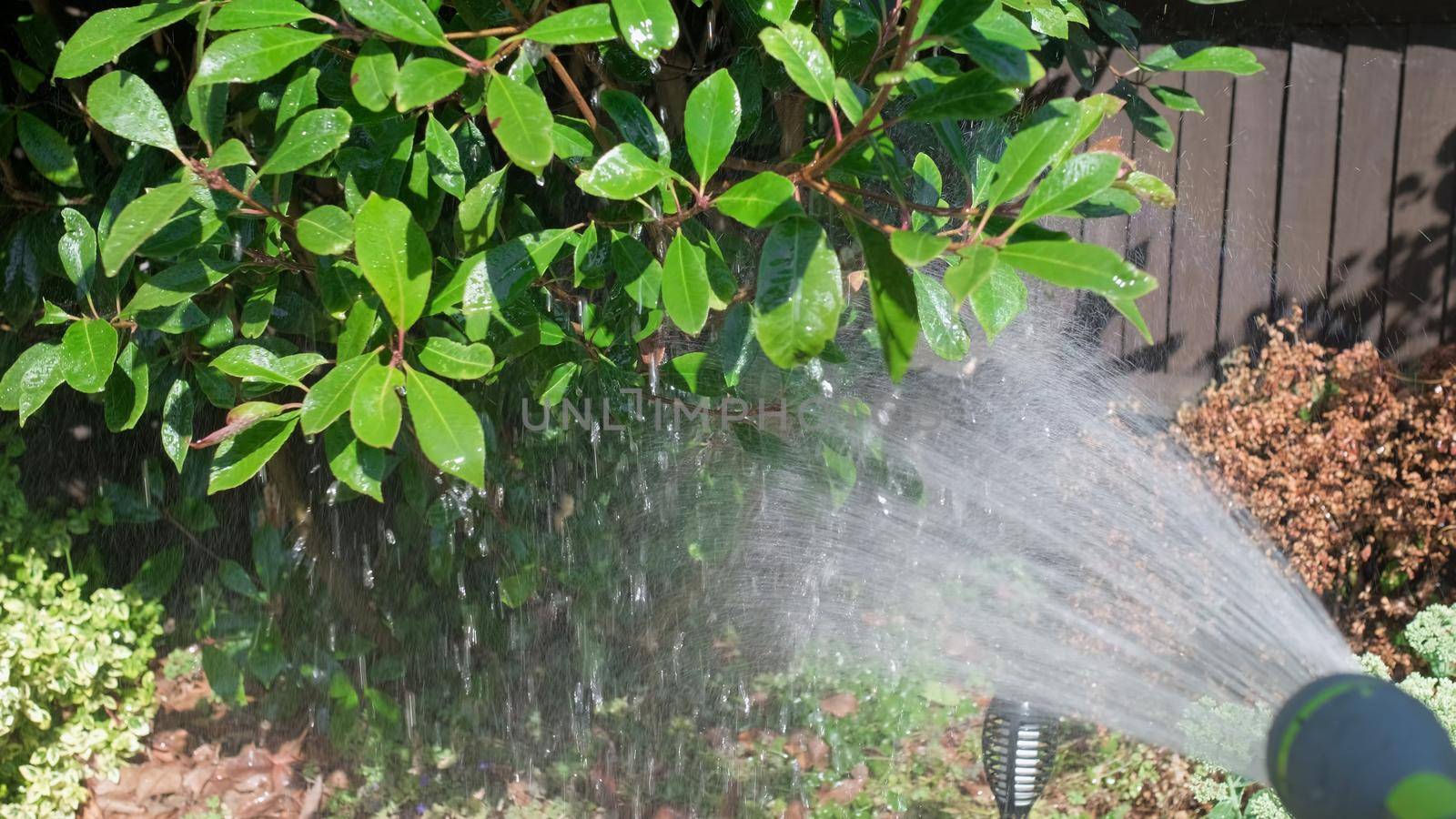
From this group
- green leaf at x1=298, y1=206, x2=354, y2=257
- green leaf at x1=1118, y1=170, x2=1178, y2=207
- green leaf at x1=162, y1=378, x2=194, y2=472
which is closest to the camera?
green leaf at x1=1118, y1=170, x2=1178, y2=207

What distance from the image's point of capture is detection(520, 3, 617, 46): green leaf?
1186 mm

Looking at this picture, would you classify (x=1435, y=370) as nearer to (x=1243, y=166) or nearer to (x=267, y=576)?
(x=1243, y=166)

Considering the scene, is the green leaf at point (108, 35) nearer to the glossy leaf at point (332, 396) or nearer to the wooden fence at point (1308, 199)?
the glossy leaf at point (332, 396)

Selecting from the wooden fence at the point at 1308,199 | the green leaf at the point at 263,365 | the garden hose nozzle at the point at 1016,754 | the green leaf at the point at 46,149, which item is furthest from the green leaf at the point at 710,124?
the wooden fence at the point at 1308,199

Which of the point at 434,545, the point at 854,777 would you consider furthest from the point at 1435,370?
the point at 434,545

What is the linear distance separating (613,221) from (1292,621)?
109 inches

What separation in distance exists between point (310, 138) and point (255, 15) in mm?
139

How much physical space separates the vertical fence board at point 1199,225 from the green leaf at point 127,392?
3.37 m

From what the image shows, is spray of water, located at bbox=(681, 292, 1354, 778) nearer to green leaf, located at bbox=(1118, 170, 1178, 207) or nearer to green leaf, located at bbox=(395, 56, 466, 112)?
green leaf, located at bbox=(1118, 170, 1178, 207)

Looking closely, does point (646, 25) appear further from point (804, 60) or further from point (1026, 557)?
point (1026, 557)

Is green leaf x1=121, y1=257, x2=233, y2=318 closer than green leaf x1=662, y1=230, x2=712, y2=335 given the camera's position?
No

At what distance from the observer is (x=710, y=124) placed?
1.26m

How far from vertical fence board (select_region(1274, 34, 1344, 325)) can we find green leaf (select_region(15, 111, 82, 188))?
3.66m

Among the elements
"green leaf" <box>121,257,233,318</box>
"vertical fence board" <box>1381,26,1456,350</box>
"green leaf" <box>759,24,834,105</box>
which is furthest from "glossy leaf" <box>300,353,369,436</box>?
"vertical fence board" <box>1381,26,1456,350</box>
